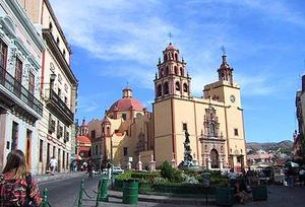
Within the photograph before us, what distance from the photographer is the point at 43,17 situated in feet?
97.4

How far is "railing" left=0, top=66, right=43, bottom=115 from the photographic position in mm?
20336

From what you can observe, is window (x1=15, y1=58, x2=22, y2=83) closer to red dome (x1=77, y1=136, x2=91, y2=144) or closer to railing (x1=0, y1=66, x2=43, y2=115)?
railing (x1=0, y1=66, x2=43, y2=115)

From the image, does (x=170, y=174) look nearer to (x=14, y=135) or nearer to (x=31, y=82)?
(x=14, y=135)

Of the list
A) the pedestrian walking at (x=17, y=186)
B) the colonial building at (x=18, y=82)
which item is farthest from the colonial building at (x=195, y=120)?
the pedestrian walking at (x=17, y=186)

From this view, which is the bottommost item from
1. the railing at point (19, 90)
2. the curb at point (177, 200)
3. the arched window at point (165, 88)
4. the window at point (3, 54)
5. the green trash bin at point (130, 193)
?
the curb at point (177, 200)

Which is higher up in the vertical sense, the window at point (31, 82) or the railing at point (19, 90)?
the window at point (31, 82)

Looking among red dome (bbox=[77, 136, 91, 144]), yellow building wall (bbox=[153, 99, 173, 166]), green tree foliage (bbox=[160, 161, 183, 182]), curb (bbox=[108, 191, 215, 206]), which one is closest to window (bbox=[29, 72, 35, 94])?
green tree foliage (bbox=[160, 161, 183, 182])

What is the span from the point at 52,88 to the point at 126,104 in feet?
189

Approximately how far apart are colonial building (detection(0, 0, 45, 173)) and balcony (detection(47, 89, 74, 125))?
7.24 ft

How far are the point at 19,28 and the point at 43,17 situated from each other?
625cm

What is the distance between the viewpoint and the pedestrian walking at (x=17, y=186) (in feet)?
15.9

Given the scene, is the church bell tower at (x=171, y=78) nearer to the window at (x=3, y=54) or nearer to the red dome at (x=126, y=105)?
the red dome at (x=126, y=105)

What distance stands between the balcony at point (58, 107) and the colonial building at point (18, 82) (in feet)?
7.24

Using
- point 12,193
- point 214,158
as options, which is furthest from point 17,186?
point 214,158
